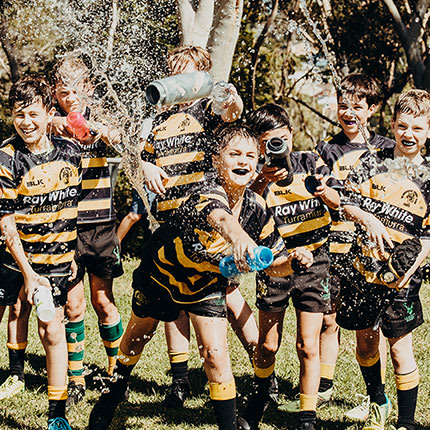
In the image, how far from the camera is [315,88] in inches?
523

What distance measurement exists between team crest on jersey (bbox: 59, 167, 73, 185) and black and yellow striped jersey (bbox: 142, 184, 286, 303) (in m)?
0.65

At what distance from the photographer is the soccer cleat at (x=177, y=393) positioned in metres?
Result: 4.21

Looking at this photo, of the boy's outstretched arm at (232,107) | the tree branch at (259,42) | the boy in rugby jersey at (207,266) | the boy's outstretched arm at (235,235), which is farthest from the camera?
the tree branch at (259,42)

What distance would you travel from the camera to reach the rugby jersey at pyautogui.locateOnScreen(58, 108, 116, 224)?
4410 millimetres

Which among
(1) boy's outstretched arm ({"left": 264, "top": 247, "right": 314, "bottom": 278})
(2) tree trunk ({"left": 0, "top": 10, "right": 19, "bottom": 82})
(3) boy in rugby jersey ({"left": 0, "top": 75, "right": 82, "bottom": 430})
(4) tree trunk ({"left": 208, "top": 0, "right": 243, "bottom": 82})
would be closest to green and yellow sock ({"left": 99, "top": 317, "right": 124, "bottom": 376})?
(3) boy in rugby jersey ({"left": 0, "top": 75, "right": 82, "bottom": 430})

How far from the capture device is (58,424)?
356 cm

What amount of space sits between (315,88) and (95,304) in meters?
9.70

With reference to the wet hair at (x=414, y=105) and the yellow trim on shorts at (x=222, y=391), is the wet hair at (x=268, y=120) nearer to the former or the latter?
the wet hair at (x=414, y=105)

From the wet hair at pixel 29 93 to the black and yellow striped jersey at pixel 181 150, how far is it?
0.62 meters

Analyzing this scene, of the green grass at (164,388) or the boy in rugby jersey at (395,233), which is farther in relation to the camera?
the green grass at (164,388)

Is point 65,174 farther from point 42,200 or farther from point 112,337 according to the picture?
point 112,337

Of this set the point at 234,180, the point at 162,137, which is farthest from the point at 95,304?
the point at 234,180

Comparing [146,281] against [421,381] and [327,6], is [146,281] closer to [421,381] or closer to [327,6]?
[421,381]

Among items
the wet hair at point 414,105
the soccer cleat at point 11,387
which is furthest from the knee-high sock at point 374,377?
the soccer cleat at point 11,387
